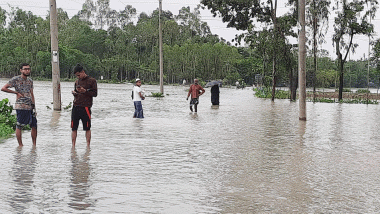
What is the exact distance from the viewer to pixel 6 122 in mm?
15906

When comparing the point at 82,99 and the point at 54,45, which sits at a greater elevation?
the point at 54,45

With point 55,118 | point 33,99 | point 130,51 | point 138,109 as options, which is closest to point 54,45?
point 55,118

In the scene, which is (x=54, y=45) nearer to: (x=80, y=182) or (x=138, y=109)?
(x=138, y=109)

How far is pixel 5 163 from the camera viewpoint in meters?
10.2

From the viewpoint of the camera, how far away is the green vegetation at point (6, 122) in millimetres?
14680

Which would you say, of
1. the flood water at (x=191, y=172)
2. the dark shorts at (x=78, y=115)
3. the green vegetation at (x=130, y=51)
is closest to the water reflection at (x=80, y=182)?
the flood water at (x=191, y=172)

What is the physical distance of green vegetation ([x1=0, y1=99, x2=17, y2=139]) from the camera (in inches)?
578

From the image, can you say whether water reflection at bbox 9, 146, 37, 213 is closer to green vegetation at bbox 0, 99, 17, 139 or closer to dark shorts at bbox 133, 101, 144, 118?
green vegetation at bbox 0, 99, 17, 139

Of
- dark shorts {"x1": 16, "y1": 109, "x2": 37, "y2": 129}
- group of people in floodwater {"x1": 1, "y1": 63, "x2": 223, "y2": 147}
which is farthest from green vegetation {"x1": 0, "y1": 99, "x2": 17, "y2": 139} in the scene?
dark shorts {"x1": 16, "y1": 109, "x2": 37, "y2": 129}

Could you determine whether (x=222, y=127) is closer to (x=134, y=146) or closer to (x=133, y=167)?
(x=134, y=146)

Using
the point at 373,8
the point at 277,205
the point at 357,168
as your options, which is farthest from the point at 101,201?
the point at 373,8

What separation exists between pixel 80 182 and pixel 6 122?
8.17 metres

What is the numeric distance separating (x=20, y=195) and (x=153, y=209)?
1.92 m

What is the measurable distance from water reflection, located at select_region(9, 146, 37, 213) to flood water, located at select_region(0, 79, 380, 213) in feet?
0.05
